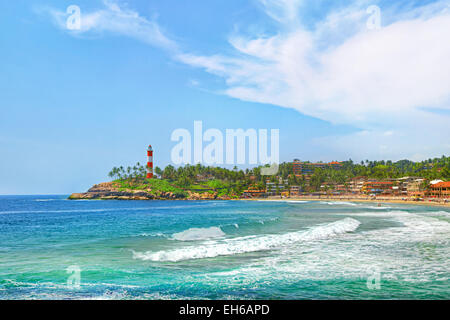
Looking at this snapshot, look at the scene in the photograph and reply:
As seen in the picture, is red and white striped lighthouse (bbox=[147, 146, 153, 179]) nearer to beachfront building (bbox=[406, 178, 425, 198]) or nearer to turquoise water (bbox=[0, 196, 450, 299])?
beachfront building (bbox=[406, 178, 425, 198])

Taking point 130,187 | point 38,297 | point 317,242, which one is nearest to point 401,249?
point 317,242

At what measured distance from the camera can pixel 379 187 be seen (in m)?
149

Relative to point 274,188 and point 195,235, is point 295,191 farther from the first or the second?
point 195,235

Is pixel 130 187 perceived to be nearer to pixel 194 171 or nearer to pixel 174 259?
pixel 194 171

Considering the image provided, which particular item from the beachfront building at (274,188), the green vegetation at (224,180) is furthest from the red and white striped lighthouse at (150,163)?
the beachfront building at (274,188)

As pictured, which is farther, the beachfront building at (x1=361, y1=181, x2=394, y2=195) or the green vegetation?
the green vegetation

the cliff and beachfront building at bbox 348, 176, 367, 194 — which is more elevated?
beachfront building at bbox 348, 176, 367, 194

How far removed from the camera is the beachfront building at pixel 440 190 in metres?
100

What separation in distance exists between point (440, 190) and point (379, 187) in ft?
147

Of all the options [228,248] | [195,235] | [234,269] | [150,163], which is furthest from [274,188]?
[234,269]

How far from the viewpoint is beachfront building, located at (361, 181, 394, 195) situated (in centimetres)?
14538

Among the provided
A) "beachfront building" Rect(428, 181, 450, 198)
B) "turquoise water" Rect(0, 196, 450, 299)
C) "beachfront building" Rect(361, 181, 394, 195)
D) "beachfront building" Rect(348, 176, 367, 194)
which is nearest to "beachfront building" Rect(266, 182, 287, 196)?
"beachfront building" Rect(348, 176, 367, 194)

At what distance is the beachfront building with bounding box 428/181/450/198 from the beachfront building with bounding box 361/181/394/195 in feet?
110

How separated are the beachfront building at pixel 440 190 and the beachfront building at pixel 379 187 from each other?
1316 inches
